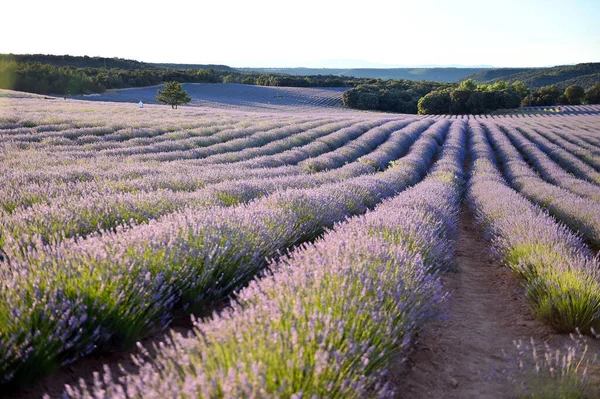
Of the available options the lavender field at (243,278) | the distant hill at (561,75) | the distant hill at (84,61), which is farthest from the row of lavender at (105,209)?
the distant hill at (561,75)

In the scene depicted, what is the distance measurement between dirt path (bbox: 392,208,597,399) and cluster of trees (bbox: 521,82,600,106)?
75701 millimetres

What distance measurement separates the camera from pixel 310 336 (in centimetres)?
180

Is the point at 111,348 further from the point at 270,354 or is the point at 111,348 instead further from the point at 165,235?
the point at 270,354

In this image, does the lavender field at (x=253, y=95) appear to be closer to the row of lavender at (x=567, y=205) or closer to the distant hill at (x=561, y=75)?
the row of lavender at (x=567, y=205)

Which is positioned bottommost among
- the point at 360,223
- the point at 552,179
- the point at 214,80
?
the point at 552,179

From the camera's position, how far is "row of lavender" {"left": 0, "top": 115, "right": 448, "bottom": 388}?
1946 mm

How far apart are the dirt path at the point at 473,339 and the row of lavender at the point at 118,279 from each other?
1337mm

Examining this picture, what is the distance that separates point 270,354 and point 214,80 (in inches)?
3103

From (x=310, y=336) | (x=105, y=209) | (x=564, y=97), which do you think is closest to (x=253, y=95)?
(x=564, y=97)

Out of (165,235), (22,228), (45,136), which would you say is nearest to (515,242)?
(165,235)

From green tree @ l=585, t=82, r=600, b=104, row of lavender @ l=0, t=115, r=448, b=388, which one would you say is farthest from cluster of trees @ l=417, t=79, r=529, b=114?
row of lavender @ l=0, t=115, r=448, b=388

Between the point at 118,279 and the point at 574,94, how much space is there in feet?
273

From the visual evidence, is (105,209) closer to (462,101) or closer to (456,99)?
(456,99)

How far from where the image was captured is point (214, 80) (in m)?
75.8
